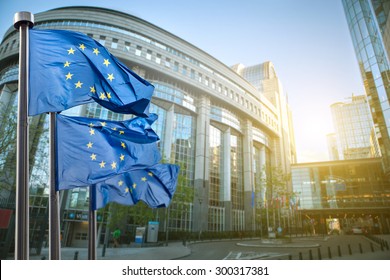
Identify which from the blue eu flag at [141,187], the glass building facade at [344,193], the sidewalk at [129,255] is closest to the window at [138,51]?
the sidewalk at [129,255]

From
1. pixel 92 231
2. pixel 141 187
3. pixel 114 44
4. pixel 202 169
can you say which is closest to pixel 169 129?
pixel 202 169

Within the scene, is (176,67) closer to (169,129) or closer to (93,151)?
(169,129)

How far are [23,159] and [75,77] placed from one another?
70.6 inches

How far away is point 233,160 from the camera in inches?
1934

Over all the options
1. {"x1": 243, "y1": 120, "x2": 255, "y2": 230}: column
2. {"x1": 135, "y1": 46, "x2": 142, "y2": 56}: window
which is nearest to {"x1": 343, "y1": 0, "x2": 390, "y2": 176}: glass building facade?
{"x1": 243, "y1": 120, "x2": 255, "y2": 230}: column

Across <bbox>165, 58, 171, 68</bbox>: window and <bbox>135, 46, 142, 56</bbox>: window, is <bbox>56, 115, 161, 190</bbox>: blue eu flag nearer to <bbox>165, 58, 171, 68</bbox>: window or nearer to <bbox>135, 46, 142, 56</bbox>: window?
<bbox>135, 46, 142, 56</bbox>: window

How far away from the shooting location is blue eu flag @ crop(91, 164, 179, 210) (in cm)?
627

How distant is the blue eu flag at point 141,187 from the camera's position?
6.27m

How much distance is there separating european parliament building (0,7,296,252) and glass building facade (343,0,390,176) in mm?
15354

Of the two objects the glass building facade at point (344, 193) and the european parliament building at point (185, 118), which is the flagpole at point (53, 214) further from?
the glass building facade at point (344, 193)

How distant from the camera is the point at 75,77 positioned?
4.84 m
